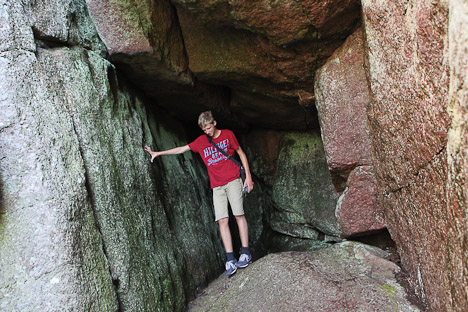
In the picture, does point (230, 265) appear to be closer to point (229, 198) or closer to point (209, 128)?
point (229, 198)

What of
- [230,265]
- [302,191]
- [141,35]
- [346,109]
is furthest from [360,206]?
[141,35]

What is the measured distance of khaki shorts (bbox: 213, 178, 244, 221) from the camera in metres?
4.82

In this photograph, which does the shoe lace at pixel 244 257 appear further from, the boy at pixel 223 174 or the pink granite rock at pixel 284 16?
the pink granite rock at pixel 284 16

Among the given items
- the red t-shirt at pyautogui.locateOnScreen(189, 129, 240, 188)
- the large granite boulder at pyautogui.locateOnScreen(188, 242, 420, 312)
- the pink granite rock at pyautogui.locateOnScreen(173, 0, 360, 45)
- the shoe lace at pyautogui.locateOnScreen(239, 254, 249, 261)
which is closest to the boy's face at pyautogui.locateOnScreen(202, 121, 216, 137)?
the red t-shirt at pyautogui.locateOnScreen(189, 129, 240, 188)

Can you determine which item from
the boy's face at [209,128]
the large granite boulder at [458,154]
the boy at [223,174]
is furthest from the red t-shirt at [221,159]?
the large granite boulder at [458,154]

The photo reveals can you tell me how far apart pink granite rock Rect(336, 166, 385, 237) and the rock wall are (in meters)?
2.02

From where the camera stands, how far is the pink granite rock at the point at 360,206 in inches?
170

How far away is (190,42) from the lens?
17.3 feet

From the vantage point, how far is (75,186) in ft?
10.8

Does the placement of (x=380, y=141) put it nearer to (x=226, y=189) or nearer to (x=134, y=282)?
(x=226, y=189)

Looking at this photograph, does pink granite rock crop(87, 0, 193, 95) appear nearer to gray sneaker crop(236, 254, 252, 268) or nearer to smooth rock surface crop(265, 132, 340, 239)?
gray sneaker crop(236, 254, 252, 268)

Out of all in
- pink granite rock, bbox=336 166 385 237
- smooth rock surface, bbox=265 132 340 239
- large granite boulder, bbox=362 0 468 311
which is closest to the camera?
large granite boulder, bbox=362 0 468 311

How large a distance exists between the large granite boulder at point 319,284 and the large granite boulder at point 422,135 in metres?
0.27

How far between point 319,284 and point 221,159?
6.74 feet
